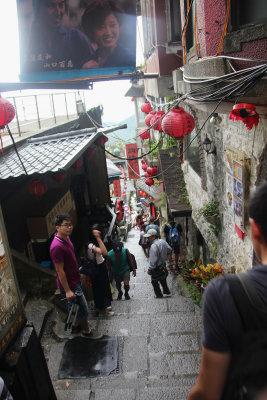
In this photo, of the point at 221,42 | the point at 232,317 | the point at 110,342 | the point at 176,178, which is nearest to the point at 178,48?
the point at 176,178

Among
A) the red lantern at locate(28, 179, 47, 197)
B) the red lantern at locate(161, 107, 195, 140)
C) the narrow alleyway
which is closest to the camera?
the narrow alleyway

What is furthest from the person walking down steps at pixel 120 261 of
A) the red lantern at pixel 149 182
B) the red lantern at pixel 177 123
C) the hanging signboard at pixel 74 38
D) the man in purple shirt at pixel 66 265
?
the red lantern at pixel 149 182

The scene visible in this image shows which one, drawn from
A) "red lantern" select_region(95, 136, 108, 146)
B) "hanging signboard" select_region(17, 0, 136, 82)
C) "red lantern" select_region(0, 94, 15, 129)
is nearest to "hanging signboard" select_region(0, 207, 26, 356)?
"red lantern" select_region(0, 94, 15, 129)

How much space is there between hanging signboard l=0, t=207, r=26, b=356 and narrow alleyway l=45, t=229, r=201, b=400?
1516 mm

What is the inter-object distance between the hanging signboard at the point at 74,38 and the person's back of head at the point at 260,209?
7773 millimetres

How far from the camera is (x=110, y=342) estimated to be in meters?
5.64

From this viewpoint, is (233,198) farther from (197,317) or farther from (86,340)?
(86,340)

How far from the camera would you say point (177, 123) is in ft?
22.1

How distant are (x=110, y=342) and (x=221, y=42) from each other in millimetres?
5351

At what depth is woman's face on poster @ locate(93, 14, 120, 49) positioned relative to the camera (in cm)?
819

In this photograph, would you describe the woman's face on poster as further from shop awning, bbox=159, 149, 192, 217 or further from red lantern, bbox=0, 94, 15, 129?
shop awning, bbox=159, 149, 192, 217

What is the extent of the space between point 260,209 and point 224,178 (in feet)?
18.3

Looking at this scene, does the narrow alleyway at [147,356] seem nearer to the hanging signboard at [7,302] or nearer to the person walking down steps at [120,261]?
the person walking down steps at [120,261]

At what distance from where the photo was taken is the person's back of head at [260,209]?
5.85ft
